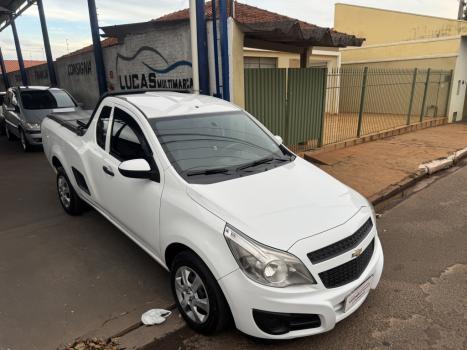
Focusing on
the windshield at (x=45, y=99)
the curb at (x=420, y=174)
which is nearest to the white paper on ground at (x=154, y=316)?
the curb at (x=420, y=174)

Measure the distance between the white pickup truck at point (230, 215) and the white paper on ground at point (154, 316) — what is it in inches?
8.2

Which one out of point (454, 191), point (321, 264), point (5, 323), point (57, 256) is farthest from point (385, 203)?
point (5, 323)

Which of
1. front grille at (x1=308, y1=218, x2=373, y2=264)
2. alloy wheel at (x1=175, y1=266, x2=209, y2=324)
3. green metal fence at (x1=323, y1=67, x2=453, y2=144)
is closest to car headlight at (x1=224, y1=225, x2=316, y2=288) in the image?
front grille at (x1=308, y1=218, x2=373, y2=264)

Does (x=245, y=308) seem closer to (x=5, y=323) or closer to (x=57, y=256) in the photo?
(x=5, y=323)

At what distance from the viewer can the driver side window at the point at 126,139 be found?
327 centimetres

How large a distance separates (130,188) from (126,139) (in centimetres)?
54

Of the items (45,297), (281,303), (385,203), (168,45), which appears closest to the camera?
(281,303)

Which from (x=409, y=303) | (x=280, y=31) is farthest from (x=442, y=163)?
(x=409, y=303)

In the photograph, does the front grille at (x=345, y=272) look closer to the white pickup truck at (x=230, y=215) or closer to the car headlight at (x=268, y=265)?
the white pickup truck at (x=230, y=215)

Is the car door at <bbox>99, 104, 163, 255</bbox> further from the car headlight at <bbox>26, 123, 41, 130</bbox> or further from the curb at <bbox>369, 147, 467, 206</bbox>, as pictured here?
the car headlight at <bbox>26, 123, 41, 130</bbox>

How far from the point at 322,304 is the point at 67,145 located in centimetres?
382

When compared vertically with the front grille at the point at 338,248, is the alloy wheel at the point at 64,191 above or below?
below

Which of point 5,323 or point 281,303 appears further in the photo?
point 5,323

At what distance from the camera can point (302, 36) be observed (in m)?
6.37
